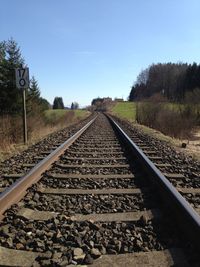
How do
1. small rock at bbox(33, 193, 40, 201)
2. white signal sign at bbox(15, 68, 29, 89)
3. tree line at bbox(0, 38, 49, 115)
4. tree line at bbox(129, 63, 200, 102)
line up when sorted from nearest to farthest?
small rock at bbox(33, 193, 40, 201) < white signal sign at bbox(15, 68, 29, 89) < tree line at bbox(0, 38, 49, 115) < tree line at bbox(129, 63, 200, 102)

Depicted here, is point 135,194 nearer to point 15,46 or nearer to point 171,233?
point 171,233

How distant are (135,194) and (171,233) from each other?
1.56 m

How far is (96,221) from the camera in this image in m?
4.19

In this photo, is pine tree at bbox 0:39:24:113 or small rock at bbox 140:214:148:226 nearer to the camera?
small rock at bbox 140:214:148:226

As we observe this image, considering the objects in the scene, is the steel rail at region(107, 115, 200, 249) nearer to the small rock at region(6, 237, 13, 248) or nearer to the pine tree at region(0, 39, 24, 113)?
the small rock at region(6, 237, 13, 248)

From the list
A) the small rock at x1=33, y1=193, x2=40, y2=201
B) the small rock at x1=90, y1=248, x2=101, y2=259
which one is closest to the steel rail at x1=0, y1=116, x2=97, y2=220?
the small rock at x1=33, y1=193, x2=40, y2=201

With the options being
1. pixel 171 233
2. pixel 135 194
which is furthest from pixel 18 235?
pixel 135 194

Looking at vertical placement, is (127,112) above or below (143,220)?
below

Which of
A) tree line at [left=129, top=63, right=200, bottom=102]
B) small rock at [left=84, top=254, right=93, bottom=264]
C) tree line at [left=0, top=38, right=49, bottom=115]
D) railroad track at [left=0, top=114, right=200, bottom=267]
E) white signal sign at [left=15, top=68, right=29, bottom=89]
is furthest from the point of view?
tree line at [left=129, top=63, right=200, bottom=102]

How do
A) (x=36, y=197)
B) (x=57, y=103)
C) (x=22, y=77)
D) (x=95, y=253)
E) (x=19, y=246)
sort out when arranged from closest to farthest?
1. (x=95, y=253)
2. (x=19, y=246)
3. (x=36, y=197)
4. (x=22, y=77)
5. (x=57, y=103)

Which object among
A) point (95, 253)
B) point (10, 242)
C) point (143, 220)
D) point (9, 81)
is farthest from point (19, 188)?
point (9, 81)

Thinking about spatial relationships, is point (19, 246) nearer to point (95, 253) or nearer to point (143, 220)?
point (95, 253)

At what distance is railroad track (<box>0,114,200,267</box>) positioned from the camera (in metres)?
3.26

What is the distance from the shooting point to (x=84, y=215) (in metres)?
4.41
